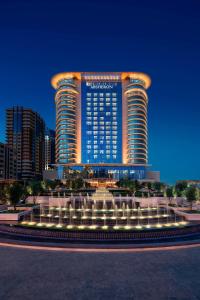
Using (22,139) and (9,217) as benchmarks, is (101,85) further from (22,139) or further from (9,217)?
(9,217)

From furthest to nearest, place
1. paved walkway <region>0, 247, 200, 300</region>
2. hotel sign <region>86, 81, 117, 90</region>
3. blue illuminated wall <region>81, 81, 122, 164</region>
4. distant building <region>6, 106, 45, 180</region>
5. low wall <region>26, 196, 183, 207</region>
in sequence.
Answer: distant building <region>6, 106, 45, 180</region> < hotel sign <region>86, 81, 117, 90</region> < blue illuminated wall <region>81, 81, 122, 164</region> < low wall <region>26, 196, 183, 207</region> < paved walkway <region>0, 247, 200, 300</region>

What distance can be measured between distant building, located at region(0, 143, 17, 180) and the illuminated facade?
90.7 ft

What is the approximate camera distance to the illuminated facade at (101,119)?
380ft

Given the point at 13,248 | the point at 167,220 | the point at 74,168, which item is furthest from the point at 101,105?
the point at 13,248

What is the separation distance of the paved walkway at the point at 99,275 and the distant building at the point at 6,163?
4331 inches

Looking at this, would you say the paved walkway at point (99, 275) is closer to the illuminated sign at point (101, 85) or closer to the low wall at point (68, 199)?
the low wall at point (68, 199)

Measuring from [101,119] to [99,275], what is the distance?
112 meters

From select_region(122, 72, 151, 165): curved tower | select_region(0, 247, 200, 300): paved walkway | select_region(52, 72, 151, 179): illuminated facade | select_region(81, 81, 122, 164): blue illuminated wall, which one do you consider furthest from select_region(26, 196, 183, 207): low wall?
select_region(81, 81, 122, 164): blue illuminated wall

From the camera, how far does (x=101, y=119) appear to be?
Answer: 4692 inches

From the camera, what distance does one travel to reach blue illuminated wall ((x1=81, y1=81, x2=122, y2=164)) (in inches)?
4604

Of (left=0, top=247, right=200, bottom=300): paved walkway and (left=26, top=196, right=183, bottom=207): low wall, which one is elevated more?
(left=0, top=247, right=200, bottom=300): paved walkway

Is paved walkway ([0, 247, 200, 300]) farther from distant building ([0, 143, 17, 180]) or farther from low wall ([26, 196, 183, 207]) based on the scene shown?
distant building ([0, 143, 17, 180])

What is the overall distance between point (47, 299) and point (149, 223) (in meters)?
14.8

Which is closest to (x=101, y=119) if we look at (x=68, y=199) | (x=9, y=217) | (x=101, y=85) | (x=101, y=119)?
(x=101, y=119)
